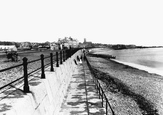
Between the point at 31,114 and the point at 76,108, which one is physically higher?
the point at 31,114

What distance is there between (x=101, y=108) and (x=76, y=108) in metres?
1.04

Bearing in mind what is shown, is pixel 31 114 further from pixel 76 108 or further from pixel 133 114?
pixel 133 114

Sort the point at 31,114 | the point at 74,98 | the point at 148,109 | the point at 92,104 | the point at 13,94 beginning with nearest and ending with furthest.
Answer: the point at 31,114, the point at 13,94, the point at 92,104, the point at 74,98, the point at 148,109

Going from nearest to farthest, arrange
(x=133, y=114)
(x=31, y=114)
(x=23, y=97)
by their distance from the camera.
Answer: (x=31, y=114), (x=23, y=97), (x=133, y=114)

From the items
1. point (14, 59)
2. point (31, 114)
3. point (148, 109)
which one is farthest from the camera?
point (14, 59)

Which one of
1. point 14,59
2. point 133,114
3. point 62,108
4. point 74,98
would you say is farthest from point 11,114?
point 14,59

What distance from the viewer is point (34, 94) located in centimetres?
462

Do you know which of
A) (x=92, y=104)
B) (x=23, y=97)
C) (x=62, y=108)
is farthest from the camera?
(x=92, y=104)

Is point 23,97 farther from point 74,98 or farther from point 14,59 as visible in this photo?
point 14,59

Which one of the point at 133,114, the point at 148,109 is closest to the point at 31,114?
the point at 133,114

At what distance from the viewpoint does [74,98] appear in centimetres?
892

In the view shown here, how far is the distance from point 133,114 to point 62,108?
4207mm

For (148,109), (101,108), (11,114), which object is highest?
(11,114)

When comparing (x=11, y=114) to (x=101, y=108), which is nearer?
(x=11, y=114)
